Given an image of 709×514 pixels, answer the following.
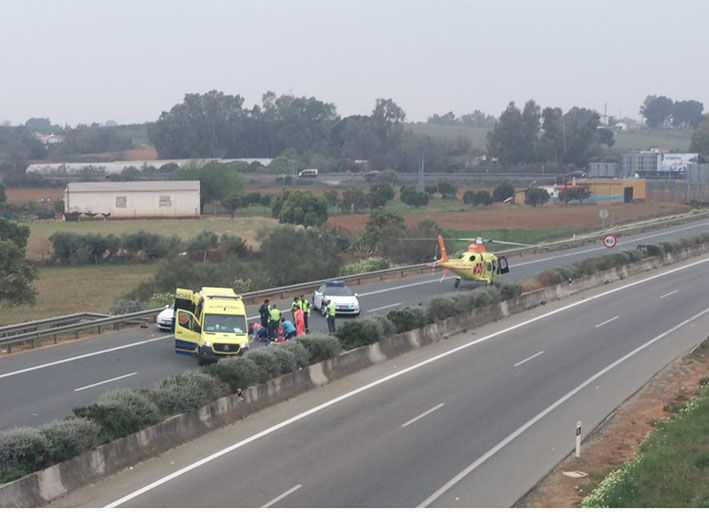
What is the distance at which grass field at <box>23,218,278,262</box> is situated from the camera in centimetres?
8584

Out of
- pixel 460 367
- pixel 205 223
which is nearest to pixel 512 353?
pixel 460 367

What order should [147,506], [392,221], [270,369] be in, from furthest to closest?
[392,221] → [270,369] → [147,506]

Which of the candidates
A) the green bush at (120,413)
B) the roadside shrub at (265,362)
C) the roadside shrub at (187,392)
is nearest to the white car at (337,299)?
the roadside shrub at (265,362)

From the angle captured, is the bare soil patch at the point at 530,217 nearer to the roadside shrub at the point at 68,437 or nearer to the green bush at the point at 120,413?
the green bush at the point at 120,413

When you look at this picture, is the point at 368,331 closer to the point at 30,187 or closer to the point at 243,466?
the point at 243,466

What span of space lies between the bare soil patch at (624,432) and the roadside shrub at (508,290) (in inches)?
392

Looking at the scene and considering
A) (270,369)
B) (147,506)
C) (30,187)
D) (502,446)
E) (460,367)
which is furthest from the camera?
(30,187)

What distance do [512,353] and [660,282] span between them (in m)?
23.1

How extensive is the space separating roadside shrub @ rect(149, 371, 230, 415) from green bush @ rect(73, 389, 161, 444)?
54cm

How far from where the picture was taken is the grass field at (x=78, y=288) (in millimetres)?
47062

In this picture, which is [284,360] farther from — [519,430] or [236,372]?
[519,430]

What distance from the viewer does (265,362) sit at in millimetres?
25469

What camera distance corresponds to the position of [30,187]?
155000 mm

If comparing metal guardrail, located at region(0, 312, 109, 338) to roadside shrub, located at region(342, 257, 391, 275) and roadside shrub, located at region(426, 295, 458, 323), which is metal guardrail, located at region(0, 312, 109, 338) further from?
roadside shrub, located at region(342, 257, 391, 275)
